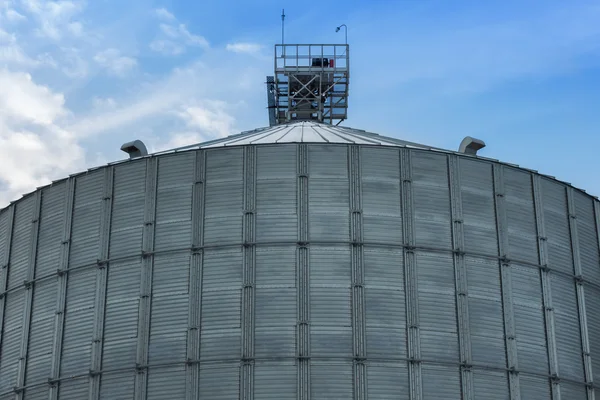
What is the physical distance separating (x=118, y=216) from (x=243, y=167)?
5117 millimetres

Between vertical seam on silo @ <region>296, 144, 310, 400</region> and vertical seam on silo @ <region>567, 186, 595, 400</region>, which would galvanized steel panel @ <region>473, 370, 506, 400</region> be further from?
vertical seam on silo @ <region>296, 144, 310, 400</region>

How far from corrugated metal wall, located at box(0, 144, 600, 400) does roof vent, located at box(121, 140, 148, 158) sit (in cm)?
181

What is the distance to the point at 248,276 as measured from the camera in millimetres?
40625

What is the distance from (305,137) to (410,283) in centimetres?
906

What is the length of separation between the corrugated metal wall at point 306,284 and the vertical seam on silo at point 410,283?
0.18ft

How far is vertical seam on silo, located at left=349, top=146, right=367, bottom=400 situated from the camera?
39.2 m

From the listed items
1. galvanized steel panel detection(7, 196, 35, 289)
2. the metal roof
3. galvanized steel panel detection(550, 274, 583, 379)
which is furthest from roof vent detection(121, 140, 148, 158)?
galvanized steel panel detection(550, 274, 583, 379)

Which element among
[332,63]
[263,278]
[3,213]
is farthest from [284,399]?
[332,63]

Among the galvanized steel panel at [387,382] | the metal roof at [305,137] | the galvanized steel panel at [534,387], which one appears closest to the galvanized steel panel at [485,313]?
the galvanized steel panel at [534,387]

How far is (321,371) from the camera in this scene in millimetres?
39188

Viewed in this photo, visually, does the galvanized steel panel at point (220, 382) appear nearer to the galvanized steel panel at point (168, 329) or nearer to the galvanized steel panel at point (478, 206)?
the galvanized steel panel at point (168, 329)

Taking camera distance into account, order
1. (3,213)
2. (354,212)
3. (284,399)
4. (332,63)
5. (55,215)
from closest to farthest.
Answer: (284,399) < (354,212) < (55,215) < (3,213) < (332,63)

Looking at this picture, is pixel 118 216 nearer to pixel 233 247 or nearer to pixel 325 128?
pixel 233 247

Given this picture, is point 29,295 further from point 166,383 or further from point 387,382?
point 387,382
